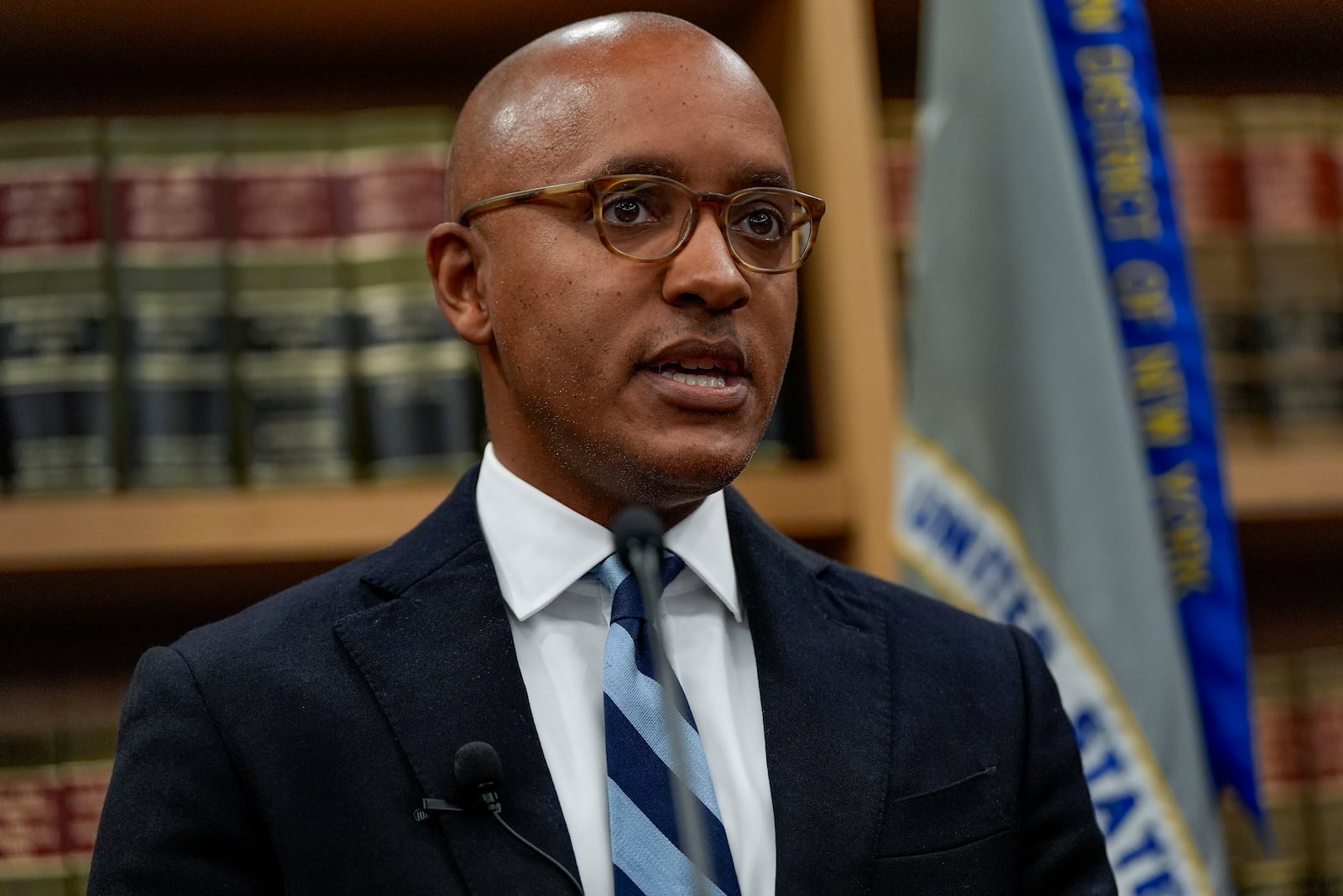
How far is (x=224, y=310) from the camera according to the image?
128cm

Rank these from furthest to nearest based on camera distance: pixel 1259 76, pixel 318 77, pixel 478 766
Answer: pixel 1259 76, pixel 318 77, pixel 478 766

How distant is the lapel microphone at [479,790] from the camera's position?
737 millimetres

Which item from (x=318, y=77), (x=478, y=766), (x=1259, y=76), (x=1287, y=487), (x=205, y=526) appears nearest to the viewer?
(x=478, y=766)

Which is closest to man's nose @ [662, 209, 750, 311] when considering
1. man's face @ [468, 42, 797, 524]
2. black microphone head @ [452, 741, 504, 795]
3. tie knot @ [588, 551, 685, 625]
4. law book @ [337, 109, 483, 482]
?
man's face @ [468, 42, 797, 524]

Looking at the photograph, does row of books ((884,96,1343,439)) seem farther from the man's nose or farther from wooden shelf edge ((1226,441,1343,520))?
the man's nose

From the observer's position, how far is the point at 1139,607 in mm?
1287

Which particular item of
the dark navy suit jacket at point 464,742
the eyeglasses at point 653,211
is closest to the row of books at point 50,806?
the dark navy suit jacket at point 464,742

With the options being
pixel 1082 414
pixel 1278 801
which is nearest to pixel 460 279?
pixel 1082 414

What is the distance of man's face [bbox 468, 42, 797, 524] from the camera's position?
0.80 m

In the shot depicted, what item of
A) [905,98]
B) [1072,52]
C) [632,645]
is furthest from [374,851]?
[905,98]

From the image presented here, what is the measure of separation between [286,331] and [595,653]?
58 centimetres

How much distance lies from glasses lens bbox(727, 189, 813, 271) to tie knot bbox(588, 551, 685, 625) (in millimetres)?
190

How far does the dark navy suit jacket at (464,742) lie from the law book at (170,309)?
0.44 metres

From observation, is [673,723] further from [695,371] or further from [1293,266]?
[1293,266]
